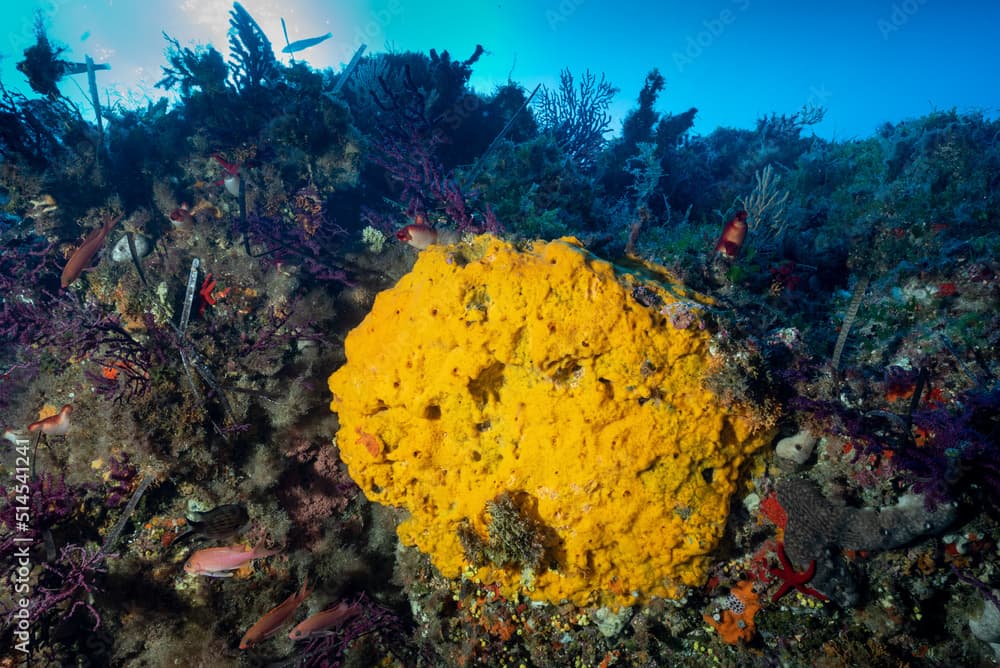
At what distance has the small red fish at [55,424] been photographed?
13.4ft

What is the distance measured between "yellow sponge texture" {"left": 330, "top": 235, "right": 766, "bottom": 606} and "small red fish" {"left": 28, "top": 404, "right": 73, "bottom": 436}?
3.20 metres

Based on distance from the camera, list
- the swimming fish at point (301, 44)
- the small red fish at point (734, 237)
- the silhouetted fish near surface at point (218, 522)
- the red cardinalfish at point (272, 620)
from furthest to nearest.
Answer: the swimming fish at point (301, 44) → the small red fish at point (734, 237) → the silhouetted fish near surface at point (218, 522) → the red cardinalfish at point (272, 620)

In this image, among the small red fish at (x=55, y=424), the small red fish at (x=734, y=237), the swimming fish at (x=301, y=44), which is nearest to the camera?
the small red fish at (x=734, y=237)

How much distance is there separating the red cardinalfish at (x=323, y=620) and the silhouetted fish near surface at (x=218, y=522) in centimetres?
106

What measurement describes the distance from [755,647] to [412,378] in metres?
2.98

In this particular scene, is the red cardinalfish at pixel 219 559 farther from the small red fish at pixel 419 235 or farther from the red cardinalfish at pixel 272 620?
the small red fish at pixel 419 235

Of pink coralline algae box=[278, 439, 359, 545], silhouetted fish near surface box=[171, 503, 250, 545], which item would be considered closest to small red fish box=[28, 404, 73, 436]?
silhouetted fish near surface box=[171, 503, 250, 545]

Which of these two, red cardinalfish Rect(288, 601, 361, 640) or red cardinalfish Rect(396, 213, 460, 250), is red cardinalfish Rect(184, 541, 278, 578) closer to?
red cardinalfish Rect(288, 601, 361, 640)

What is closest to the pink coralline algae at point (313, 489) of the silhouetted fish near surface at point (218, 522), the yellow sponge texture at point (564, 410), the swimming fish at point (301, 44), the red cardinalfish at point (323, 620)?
the silhouetted fish near surface at point (218, 522)

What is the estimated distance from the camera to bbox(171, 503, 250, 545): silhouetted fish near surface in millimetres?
3689

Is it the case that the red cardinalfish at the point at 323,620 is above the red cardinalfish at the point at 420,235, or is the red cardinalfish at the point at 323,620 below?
below

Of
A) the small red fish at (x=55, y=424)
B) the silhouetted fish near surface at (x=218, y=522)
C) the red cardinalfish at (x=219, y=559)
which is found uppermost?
the small red fish at (x=55, y=424)

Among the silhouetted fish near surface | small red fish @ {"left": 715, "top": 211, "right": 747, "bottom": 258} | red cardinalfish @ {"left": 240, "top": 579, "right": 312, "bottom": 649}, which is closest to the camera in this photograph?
red cardinalfish @ {"left": 240, "top": 579, "right": 312, "bottom": 649}

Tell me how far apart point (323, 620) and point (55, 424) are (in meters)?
3.26
